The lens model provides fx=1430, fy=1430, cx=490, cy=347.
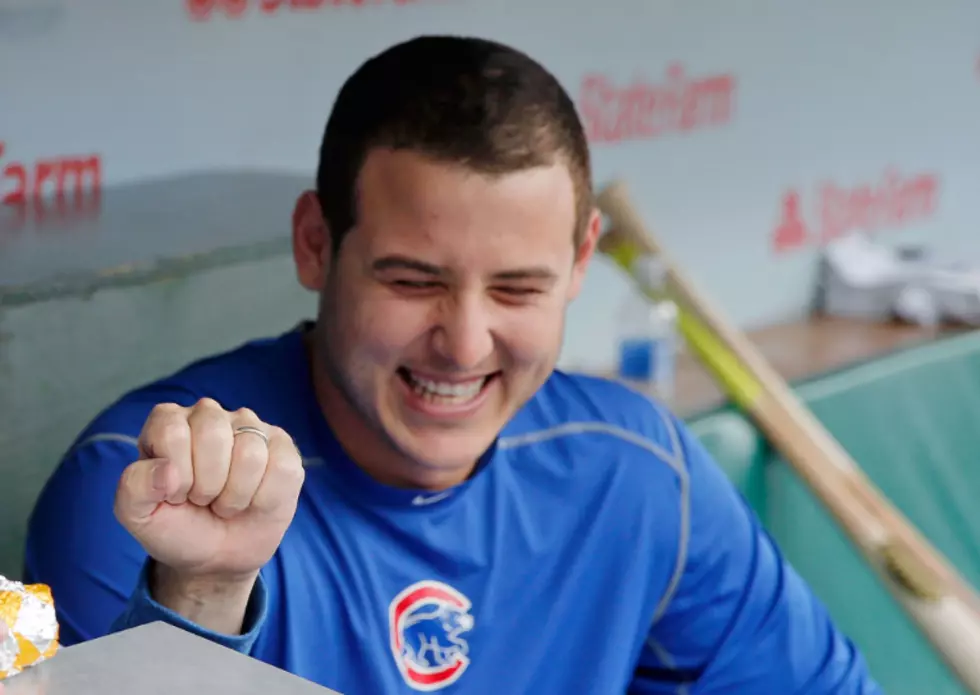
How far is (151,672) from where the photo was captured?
0.37m

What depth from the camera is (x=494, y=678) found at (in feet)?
3.34

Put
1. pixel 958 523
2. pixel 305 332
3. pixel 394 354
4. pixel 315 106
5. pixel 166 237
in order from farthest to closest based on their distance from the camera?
pixel 958 523 < pixel 315 106 < pixel 166 237 < pixel 305 332 < pixel 394 354

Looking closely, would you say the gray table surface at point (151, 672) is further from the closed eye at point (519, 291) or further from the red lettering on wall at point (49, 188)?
the red lettering on wall at point (49, 188)

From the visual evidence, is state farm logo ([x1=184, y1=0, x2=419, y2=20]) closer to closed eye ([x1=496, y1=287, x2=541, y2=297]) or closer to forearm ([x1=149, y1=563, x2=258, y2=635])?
closed eye ([x1=496, y1=287, x2=541, y2=297])

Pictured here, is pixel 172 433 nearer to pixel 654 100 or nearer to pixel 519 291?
pixel 519 291

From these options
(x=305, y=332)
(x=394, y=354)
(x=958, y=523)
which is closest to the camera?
(x=394, y=354)

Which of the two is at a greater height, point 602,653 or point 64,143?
point 64,143

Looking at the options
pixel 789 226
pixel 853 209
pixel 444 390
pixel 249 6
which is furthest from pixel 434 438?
pixel 853 209

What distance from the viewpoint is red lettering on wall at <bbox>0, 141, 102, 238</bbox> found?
1.31 meters

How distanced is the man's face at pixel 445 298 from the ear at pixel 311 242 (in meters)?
0.03

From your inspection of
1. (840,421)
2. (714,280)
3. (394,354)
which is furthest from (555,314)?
(714,280)

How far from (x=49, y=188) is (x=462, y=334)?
58 centimetres

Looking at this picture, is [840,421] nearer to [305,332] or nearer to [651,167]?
[651,167]

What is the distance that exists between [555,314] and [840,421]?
1.06 m
